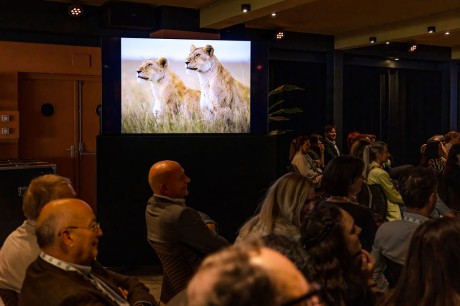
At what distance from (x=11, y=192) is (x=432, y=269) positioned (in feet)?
17.8

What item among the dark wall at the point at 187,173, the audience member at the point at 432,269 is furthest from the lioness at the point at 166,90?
the audience member at the point at 432,269

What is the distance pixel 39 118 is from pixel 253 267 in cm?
778

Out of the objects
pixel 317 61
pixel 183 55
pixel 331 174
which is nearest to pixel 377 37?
pixel 317 61

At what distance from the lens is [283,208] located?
2.68 meters

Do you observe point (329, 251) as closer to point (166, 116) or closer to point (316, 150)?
point (166, 116)

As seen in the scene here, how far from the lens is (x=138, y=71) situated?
19.8ft

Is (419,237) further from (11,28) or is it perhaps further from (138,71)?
(11,28)

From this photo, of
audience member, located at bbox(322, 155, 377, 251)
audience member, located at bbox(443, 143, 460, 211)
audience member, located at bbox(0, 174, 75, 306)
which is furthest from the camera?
audience member, located at bbox(443, 143, 460, 211)

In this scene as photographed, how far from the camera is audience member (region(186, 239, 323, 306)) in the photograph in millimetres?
→ 763

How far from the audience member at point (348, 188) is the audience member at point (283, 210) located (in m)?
0.46

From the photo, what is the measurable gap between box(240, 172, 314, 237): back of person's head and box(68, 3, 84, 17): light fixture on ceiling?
5619mm

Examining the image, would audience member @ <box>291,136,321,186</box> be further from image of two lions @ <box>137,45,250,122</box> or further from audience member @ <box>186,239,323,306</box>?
audience member @ <box>186,239,323,306</box>

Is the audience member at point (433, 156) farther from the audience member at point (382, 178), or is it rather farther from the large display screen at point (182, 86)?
the large display screen at point (182, 86)

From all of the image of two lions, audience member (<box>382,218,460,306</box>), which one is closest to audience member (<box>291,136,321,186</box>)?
the image of two lions
